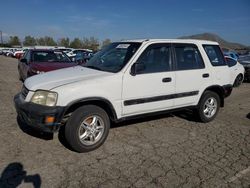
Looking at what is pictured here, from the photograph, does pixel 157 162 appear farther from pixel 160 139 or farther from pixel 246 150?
pixel 246 150

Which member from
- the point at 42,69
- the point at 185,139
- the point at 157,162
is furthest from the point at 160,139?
the point at 42,69

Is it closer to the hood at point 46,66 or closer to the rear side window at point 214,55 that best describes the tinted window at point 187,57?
the rear side window at point 214,55

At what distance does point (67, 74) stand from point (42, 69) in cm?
417

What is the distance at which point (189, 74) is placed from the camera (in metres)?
5.32

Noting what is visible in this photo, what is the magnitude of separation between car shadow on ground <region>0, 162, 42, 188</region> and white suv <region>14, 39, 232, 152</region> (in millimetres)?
671

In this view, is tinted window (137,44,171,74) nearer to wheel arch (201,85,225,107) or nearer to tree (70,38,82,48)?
wheel arch (201,85,225,107)

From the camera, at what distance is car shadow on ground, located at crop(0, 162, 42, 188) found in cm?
328

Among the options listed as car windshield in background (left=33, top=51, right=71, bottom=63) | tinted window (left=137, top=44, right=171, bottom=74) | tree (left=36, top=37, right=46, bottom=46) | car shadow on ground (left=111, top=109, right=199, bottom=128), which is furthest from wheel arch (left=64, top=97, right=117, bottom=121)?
tree (left=36, top=37, right=46, bottom=46)

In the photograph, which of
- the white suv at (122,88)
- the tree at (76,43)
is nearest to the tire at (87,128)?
→ the white suv at (122,88)

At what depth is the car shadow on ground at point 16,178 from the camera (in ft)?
10.8

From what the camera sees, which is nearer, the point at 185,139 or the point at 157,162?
the point at 157,162

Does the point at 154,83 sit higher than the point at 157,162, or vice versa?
the point at 154,83

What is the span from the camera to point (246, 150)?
4555 mm

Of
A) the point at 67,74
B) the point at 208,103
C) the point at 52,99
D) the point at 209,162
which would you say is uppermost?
the point at 67,74
